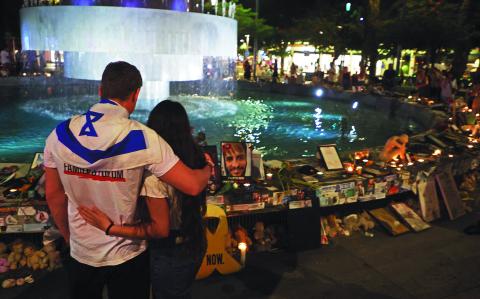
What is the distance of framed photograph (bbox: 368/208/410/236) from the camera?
18.7 ft

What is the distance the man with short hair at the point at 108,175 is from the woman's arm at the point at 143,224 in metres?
0.04

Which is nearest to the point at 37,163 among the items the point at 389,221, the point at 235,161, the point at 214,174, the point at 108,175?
the point at 214,174

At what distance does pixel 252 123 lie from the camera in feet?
43.1

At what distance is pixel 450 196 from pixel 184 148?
504cm

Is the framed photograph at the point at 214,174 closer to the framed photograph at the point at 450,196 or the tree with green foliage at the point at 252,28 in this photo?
the framed photograph at the point at 450,196

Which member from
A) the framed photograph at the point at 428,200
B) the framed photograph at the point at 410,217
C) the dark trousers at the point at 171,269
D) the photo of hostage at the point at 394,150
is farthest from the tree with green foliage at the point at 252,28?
the dark trousers at the point at 171,269

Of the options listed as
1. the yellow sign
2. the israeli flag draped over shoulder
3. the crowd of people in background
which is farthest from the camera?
the crowd of people in background

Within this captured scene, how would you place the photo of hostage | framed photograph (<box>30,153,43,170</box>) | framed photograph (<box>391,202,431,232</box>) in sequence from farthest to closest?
the photo of hostage → framed photograph (<box>391,202,431,232</box>) → framed photograph (<box>30,153,43,170</box>)

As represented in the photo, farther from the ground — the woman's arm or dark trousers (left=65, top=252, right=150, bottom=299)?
the woman's arm

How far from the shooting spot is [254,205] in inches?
201

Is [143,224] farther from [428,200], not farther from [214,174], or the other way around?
[428,200]

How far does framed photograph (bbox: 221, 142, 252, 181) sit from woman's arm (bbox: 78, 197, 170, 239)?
274 cm

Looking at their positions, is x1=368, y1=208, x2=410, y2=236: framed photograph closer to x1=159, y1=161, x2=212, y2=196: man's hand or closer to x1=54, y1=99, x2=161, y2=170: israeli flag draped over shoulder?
x1=159, y1=161, x2=212, y2=196: man's hand

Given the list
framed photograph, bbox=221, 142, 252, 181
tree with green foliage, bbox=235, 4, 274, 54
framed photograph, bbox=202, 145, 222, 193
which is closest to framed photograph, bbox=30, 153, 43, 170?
framed photograph, bbox=202, 145, 222, 193
